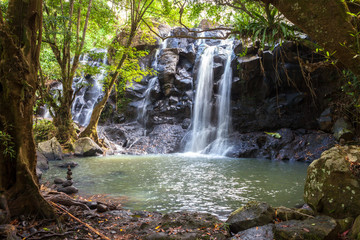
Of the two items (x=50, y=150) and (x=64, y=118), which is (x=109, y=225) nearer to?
(x=50, y=150)

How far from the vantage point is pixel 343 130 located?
11750mm

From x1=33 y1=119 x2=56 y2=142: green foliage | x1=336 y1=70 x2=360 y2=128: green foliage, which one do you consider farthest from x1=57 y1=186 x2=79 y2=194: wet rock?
x1=33 y1=119 x2=56 y2=142: green foliage

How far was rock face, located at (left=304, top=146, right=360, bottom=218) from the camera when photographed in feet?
10.5

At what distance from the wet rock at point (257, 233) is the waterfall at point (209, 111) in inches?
473

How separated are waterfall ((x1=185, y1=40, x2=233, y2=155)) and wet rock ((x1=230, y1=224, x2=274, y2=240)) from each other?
39.4 ft

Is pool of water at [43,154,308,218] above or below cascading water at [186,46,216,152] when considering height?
below

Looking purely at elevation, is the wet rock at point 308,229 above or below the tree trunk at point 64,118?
below

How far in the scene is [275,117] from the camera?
1581 centimetres

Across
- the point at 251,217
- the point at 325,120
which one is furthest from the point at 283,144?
the point at 251,217

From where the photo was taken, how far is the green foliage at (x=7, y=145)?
305cm

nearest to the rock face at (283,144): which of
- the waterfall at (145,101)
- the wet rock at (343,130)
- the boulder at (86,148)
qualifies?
the wet rock at (343,130)

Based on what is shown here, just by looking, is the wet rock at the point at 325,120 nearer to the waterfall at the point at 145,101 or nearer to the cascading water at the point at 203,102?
the cascading water at the point at 203,102

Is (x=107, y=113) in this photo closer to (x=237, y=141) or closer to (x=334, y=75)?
(x=237, y=141)

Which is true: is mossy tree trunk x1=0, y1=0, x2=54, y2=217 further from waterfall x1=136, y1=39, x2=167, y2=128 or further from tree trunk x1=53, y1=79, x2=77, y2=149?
waterfall x1=136, y1=39, x2=167, y2=128
